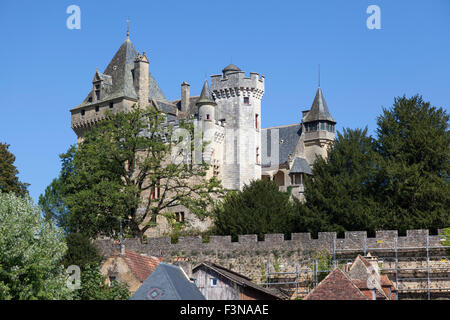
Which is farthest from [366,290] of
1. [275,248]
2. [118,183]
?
[118,183]

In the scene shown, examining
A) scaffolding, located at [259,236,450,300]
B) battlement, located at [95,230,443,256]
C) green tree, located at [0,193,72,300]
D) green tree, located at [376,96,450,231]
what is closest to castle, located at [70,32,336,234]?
green tree, located at [376,96,450,231]

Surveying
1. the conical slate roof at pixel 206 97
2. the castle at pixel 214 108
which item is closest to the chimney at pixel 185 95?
the castle at pixel 214 108

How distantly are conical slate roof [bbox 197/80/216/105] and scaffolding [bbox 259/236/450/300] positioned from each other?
92.7 ft

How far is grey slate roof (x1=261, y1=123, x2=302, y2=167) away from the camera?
7462 cm

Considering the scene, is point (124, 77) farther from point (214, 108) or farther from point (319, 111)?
point (319, 111)

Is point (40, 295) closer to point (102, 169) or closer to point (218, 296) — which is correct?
point (218, 296)

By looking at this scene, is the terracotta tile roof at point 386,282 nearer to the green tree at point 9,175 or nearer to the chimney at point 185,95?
the green tree at point 9,175

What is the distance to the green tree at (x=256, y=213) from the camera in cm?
4431

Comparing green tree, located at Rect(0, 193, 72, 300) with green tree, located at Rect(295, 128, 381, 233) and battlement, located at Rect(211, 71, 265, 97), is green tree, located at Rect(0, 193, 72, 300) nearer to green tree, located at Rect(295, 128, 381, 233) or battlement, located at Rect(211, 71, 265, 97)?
green tree, located at Rect(295, 128, 381, 233)

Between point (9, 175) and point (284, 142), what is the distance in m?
28.5

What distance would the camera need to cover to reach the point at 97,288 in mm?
33594

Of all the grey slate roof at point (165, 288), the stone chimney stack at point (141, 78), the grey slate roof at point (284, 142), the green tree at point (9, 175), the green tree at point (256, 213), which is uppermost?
the stone chimney stack at point (141, 78)

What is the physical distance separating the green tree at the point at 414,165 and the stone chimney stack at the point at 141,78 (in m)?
24.6
